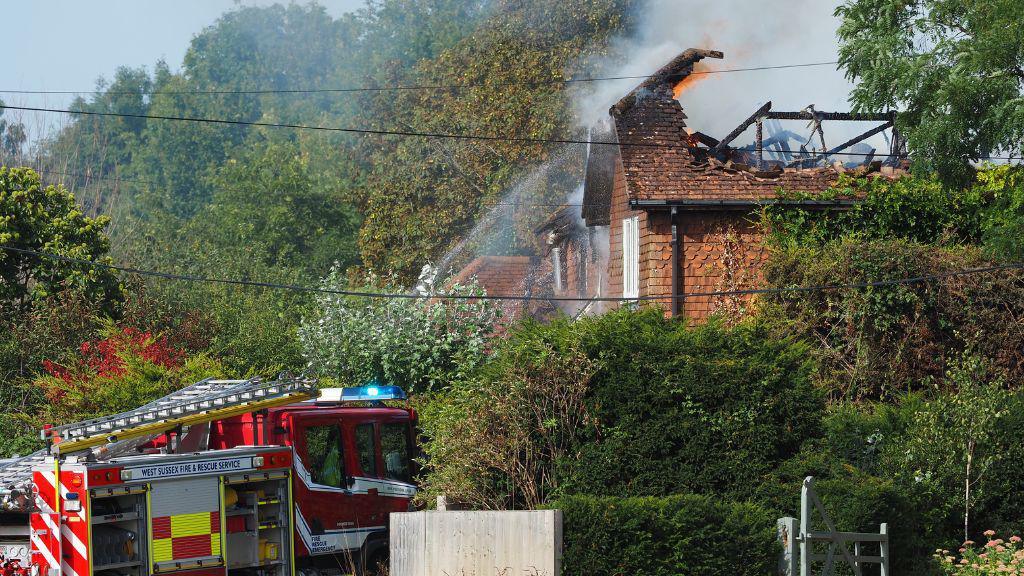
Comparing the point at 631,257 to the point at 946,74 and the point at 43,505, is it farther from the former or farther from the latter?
the point at 43,505

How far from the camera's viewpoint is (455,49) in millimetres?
43312

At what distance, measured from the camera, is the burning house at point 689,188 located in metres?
22.0

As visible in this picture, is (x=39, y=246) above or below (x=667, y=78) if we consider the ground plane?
below

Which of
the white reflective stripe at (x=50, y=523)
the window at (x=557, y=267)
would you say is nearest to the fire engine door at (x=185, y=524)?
the white reflective stripe at (x=50, y=523)

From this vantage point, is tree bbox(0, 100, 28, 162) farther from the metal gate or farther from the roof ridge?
the metal gate

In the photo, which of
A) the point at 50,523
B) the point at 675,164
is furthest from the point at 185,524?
the point at 675,164

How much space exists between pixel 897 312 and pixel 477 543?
12.1 metres

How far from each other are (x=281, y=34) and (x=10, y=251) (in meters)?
70.7

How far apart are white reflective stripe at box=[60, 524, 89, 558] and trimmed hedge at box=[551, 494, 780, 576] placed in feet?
15.4

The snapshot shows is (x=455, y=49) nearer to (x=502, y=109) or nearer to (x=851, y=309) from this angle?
(x=502, y=109)

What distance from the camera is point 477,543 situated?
10.9 meters

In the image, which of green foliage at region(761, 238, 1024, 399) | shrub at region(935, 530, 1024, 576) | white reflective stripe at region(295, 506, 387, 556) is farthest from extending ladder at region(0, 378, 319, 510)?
green foliage at region(761, 238, 1024, 399)

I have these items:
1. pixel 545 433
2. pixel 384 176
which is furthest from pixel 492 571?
pixel 384 176

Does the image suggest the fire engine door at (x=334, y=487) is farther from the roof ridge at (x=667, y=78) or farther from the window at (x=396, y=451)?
the roof ridge at (x=667, y=78)
